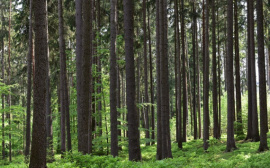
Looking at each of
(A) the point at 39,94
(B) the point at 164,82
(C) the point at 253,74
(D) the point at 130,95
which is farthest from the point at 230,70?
(A) the point at 39,94

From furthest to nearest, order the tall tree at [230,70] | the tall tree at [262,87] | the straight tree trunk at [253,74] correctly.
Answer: the straight tree trunk at [253,74] < the tall tree at [230,70] < the tall tree at [262,87]

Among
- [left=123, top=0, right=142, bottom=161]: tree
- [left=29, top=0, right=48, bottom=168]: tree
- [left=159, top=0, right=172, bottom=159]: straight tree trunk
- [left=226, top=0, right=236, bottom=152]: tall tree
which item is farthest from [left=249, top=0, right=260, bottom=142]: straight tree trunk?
[left=29, top=0, right=48, bottom=168]: tree

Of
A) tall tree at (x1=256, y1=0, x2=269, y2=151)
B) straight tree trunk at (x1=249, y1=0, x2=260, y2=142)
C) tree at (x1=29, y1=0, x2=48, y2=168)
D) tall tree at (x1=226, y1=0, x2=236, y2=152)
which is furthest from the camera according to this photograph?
straight tree trunk at (x1=249, y1=0, x2=260, y2=142)

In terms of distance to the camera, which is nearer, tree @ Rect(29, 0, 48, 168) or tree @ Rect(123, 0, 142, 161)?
tree @ Rect(29, 0, 48, 168)

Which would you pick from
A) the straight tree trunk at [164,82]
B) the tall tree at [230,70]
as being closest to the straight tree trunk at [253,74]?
the tall tree at [230,70]

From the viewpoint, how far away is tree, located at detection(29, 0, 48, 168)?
22.7ft

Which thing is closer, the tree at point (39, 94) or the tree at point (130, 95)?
the tree at point (39, 94)

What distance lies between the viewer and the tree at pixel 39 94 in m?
6.91

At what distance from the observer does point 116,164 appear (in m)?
7.84

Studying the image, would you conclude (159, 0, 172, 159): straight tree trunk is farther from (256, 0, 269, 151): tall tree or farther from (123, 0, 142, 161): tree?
(256, 0, 269, 151): tall tree

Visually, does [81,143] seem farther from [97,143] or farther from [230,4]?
[230,4]

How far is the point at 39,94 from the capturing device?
6965 mm

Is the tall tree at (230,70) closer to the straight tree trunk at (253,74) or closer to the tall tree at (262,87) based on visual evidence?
the straight tree trunk at (253,74)

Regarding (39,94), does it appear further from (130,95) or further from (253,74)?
(253,74)
